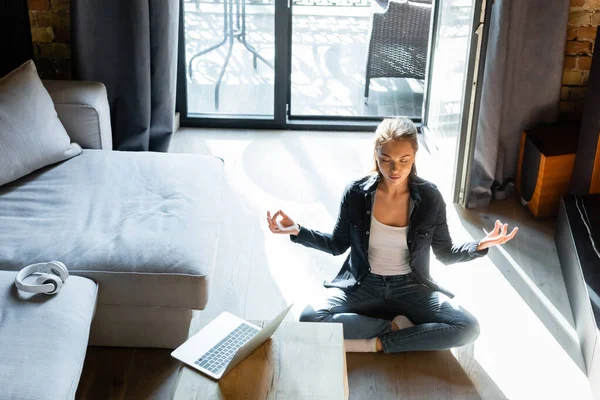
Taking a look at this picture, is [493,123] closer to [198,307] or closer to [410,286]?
[410,286]

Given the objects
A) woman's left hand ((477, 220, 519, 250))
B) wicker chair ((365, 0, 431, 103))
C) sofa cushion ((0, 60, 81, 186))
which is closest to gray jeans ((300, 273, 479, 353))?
woman's left hand ((477, 220, 519, 250))

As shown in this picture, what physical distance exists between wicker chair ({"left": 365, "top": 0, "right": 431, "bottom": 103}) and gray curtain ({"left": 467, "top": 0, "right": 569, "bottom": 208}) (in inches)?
34.5

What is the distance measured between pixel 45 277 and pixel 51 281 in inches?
0.9

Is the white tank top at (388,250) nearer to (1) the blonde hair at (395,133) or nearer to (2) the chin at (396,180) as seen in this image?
(2) the chin at (396,180)

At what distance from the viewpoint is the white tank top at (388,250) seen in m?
2.62

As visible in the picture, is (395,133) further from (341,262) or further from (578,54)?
(578,54)

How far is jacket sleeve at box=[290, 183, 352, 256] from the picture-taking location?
103 inches

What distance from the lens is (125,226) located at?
2.71 metres

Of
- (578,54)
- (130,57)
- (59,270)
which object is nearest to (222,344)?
(59,270)

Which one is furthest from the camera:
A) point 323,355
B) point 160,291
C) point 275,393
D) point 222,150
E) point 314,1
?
point 314,1

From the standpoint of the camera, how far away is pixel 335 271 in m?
3.18

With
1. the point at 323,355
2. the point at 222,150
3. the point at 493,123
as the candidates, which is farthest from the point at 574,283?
the point at 222,150

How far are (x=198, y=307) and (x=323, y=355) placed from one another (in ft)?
1.90

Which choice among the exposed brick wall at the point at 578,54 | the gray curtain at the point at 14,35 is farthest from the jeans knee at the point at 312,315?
the gray curtain at the point at 14,35
